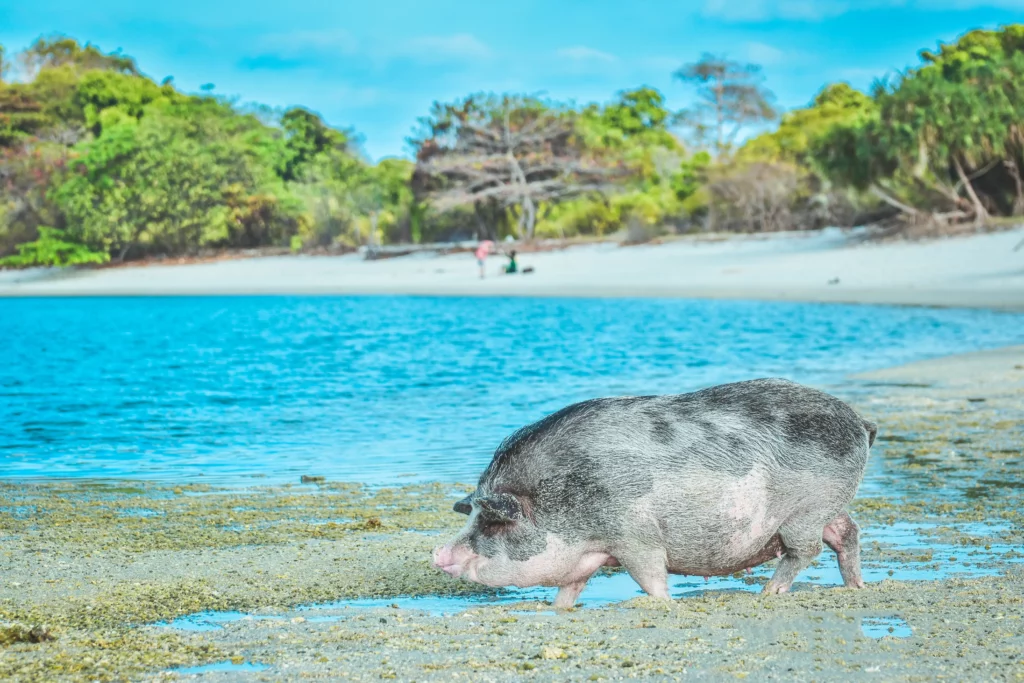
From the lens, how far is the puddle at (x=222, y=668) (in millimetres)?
4544

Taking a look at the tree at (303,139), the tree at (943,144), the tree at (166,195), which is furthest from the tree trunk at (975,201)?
the tree at (303,139)

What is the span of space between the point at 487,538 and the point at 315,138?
70.9 metres

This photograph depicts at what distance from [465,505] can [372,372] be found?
1478 cm

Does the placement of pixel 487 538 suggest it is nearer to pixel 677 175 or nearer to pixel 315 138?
pixel 677 175

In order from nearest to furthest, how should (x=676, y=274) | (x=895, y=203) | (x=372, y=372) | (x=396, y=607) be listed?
1. (x=396, y=607)
2. (x=372, y=372)
3. (x=895, y=203)
4. (x=676, y=274)

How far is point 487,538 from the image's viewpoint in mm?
5719

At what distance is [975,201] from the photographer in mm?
40125

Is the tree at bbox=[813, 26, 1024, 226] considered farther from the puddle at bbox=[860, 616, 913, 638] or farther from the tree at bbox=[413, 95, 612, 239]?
the puddle at bbox=[860, 616, 913, 638]

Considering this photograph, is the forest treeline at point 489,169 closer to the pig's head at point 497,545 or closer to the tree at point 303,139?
A: the tree at point 303,139

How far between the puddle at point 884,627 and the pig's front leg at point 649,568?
33.5 inches

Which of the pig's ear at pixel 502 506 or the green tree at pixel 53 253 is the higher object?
the green tree at pixel 53 253

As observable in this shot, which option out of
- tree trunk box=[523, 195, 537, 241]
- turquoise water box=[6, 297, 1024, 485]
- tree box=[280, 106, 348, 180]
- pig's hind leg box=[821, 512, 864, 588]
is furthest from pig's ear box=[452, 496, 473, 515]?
tree box=[280, 106, 348, 180]

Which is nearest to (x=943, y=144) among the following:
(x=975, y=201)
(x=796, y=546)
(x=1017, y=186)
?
(x=975, y=201)

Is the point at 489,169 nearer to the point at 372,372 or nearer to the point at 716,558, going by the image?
the point at 372,372
